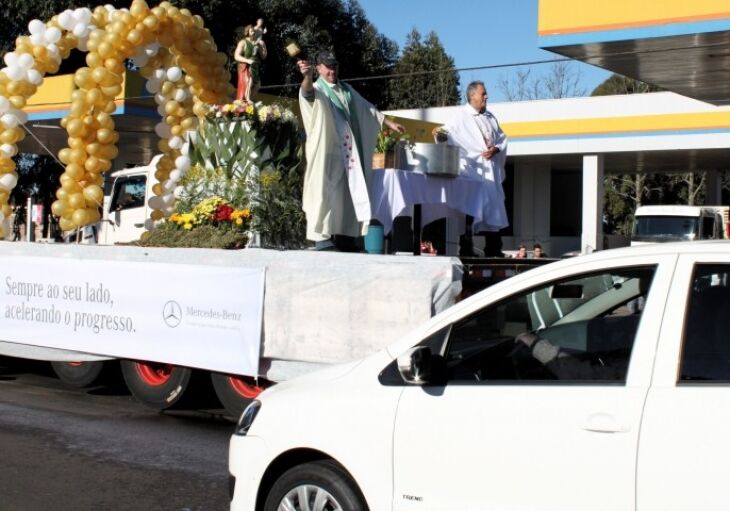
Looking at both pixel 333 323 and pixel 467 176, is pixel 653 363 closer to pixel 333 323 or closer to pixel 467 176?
pixel 333 323

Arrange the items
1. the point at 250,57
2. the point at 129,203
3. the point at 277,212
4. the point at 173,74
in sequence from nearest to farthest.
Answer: the point at 277,212, the point at 250,57, the point at 173,74, the point at 129,203

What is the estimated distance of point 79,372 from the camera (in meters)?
10.1

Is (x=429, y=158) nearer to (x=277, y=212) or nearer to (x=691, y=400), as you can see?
(x=277, y=212)

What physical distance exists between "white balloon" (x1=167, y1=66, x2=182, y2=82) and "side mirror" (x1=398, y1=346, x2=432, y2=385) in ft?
35.2

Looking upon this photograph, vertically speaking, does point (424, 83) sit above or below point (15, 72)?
above

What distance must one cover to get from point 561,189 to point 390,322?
30.7m

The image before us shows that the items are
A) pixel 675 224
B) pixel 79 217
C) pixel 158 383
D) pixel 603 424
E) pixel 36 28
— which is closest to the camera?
pixel 603 424

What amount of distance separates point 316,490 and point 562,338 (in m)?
1.38

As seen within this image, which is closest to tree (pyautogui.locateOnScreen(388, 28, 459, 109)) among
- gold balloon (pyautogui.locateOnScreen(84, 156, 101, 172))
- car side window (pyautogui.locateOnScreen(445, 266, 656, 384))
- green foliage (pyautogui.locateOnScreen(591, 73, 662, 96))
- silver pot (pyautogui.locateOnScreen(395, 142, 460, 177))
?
green foliage (pyautogui.locateOnScreen(591, 73, 662, 96))

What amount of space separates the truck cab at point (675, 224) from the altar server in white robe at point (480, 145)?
19.1 metres

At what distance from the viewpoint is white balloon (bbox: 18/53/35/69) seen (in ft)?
42.6

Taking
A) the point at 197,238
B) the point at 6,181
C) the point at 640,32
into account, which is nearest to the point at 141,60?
the point at 6,181

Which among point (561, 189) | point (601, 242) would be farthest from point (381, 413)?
point (561, 189)

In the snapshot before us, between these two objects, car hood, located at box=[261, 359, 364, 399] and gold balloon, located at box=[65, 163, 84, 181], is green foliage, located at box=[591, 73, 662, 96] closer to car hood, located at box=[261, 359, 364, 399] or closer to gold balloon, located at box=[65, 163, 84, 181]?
gold balloon, located at box=[65, 163, 84, 181]
